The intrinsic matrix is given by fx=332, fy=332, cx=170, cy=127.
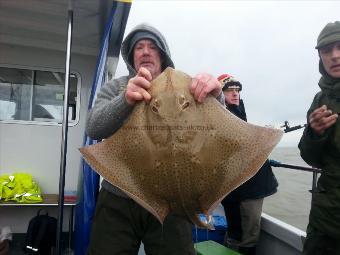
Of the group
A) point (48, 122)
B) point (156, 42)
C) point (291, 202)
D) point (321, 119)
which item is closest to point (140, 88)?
point (156, 42)

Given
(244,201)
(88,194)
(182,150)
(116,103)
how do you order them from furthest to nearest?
(244,201) < (88,194) < (116,103) < (182,150)

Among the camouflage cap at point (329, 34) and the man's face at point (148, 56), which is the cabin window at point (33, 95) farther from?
the camouflage cap at point (329, 34)

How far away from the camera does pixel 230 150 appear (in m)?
1.89

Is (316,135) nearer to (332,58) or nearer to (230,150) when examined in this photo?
(332,58)

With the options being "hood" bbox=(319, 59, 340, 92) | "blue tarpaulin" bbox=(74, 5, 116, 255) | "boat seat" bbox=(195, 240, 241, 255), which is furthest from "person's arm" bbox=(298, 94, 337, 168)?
"blue tarpaulin" bbox=(74, 5, 116, 255)

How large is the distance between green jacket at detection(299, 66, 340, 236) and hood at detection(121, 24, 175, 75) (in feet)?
4.23

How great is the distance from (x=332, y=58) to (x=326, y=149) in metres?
0.74

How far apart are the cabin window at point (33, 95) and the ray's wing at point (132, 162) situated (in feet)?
12.6

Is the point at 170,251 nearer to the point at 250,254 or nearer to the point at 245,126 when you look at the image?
the point at 245,126

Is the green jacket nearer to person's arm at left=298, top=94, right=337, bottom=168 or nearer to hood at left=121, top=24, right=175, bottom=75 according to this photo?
person's arm at left=298, top=94, right=337, bottom=168

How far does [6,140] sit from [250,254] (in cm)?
415

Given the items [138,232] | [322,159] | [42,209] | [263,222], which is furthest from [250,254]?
[42,209]

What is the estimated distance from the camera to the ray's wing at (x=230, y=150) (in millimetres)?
1866

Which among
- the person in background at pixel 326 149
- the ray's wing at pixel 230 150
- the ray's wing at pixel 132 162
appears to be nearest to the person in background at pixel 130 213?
the ray's wing at pixel 132 162
